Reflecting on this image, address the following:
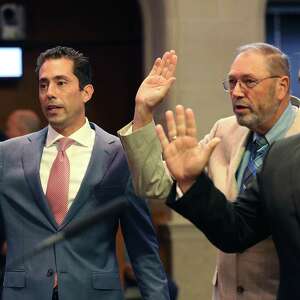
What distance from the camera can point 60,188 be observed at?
202 inches

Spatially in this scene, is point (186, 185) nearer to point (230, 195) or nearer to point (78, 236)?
point (230, 195)

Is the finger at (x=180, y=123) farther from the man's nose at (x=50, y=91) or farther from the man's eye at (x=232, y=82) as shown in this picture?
the man's nose at (x=50, y=91)

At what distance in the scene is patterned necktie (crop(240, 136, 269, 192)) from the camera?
4.82 meters

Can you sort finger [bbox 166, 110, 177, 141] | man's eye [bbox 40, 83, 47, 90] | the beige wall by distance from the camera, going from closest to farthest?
finger [bbox 166, 110, 177, 141] < man's eye [bbox 40, 83, 47, 90] < the beige wall

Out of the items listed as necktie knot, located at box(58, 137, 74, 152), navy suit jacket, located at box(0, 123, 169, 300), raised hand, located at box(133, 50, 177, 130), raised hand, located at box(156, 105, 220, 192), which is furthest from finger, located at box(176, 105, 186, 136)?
necktie knot, located at box(58, 137, 74, 152)

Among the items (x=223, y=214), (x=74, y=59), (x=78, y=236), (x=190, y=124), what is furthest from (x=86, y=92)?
(x=223, y=214)

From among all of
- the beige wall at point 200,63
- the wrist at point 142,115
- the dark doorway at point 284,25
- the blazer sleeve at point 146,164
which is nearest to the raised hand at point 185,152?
the blazer sleeve at point 146,164

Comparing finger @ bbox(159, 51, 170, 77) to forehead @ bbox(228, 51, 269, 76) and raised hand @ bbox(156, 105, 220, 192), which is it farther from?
raised hand @ bbox(156, 105, 220, 192)

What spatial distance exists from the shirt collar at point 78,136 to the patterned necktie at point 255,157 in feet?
2.55

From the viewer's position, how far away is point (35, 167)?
5168 millimetres

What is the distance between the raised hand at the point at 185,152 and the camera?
3.87 metres

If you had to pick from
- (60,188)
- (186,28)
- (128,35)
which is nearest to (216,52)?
(186,28)

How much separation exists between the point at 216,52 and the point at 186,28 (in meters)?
0.30

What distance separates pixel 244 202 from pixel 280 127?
93cm
